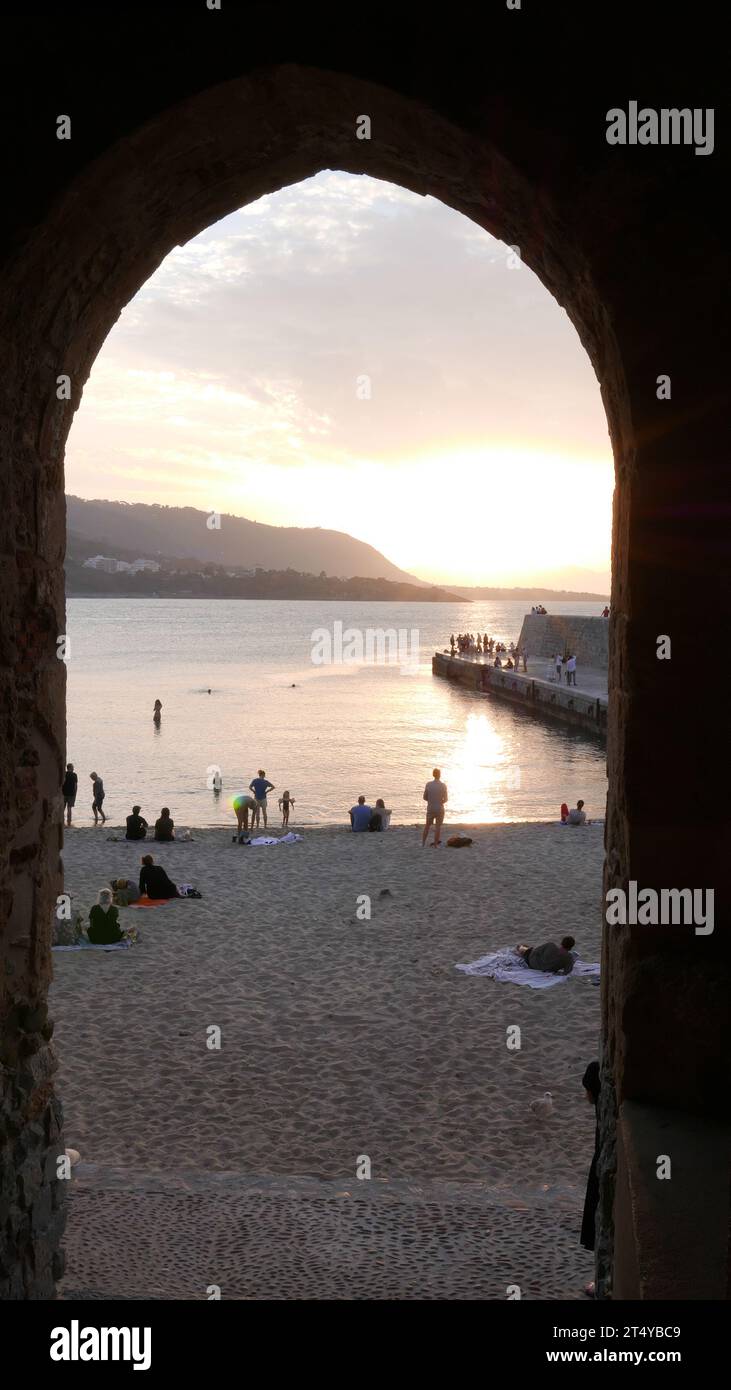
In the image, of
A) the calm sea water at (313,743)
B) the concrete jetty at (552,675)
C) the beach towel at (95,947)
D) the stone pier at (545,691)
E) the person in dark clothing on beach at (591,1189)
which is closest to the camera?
the person in dark clothing on beach at (591,1189)

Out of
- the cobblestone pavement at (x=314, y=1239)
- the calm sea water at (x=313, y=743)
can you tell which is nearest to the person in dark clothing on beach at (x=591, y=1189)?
the cobblestone pavement at (x=314, y=1239)

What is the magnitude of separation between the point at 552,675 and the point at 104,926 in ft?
139

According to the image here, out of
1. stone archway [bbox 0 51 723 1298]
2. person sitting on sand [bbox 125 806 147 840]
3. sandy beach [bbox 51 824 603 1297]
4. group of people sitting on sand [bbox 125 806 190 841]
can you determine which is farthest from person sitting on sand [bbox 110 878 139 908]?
stone archway [bbox 0 51 723 1298]

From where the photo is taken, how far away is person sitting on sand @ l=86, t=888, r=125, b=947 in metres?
11.8

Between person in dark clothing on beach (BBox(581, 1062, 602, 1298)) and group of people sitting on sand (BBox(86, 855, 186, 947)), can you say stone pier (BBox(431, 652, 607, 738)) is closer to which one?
group of people sitting on sand (BBox(86, 855, 186, 947))

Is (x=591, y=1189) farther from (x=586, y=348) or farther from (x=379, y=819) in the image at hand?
(x=379, y=819)

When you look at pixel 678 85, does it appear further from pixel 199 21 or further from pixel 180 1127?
pixel 180 1127

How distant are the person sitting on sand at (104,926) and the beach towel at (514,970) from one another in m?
3.91

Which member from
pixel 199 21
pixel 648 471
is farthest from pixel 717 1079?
pixel 199 21

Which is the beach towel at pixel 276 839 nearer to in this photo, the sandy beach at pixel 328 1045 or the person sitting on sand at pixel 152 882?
the sandy beach at pixel 328 1045

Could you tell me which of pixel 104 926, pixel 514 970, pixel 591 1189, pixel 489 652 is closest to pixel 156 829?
pixel 104 926

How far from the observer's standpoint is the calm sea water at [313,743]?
28953 millimetres

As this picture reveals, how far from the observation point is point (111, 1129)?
7.37m

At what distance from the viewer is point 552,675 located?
52094 mm
